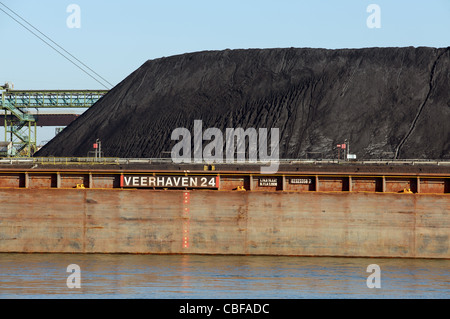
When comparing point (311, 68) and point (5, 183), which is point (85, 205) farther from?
point (311, 68)

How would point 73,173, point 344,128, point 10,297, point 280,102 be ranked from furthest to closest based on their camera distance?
point 280,102 < point 344,128 < point 73,173 < point 10,297

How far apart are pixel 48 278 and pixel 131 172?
13.8 m

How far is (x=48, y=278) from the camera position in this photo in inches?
1602

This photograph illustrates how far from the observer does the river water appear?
37.1m

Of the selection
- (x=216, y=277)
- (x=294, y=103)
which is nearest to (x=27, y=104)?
(x=294, y=103)

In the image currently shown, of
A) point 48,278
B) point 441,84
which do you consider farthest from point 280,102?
point 48,278

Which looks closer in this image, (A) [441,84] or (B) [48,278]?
(B) [48,278]
